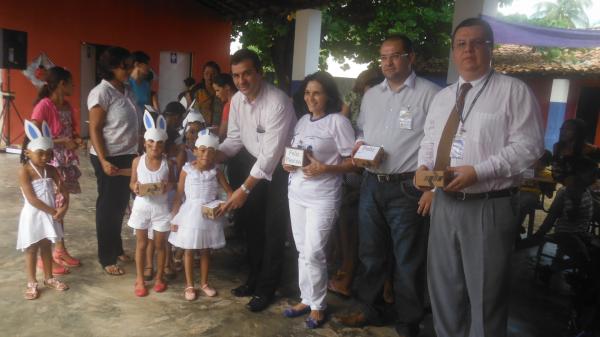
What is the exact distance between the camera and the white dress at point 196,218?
356 cm

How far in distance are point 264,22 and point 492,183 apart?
34.2 ft

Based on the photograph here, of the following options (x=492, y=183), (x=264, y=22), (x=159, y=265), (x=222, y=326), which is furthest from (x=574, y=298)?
(x=264, y=22)

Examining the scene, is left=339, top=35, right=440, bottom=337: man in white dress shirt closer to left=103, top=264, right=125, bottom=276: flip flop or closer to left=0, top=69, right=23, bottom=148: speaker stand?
left=103, top=264, right=125, bottom=276: flip flop

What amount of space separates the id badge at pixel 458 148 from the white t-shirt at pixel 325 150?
85 centimetres

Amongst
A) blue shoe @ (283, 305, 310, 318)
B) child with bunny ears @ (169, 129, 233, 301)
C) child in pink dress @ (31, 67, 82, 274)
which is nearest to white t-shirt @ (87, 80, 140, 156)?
child in pink dress @ (31, 67, 82, 274)

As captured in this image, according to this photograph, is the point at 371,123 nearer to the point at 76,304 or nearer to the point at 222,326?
the point at 222,326

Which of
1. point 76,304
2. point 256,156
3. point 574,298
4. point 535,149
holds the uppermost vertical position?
point 535,149

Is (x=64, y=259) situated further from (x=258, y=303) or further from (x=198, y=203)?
(x=258, y=303)

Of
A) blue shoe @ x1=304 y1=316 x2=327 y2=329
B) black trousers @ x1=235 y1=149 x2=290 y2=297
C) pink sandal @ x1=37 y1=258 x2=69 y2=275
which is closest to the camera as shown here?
blue shoe @ x1=304 y1=316 x2=327 y2=329

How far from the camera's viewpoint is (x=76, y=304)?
3.51 m

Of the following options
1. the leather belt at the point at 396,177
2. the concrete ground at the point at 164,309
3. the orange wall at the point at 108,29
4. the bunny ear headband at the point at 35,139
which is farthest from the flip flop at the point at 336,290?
the orange wall at the point at 108,29

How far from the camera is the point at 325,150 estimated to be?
3.24m

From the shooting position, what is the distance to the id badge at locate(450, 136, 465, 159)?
2.47m

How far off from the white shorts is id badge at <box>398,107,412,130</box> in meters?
1.92
